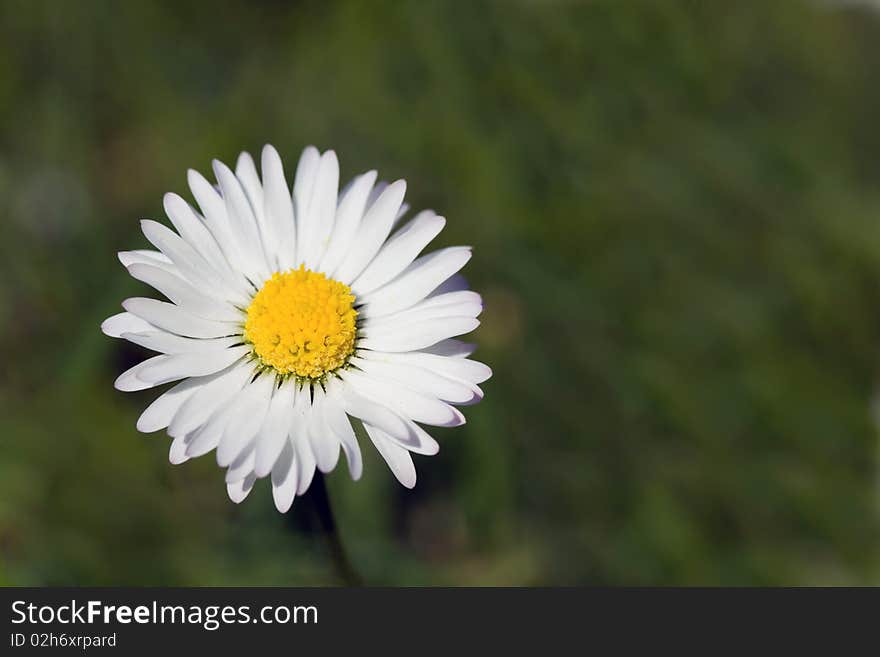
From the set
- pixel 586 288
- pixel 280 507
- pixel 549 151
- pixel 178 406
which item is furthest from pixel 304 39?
pixel 280 507

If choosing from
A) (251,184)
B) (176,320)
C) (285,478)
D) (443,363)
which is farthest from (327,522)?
(251,184)

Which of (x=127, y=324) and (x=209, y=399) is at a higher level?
(x=127, y=324)

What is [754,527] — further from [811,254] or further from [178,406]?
[178,406]

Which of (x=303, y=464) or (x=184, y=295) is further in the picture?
(x=184, y=295)

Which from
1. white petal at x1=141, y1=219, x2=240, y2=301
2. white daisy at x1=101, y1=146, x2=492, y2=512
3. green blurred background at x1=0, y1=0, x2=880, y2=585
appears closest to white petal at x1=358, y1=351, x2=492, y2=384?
white daisy at x1=101, y1=146, x2=492, y2=512

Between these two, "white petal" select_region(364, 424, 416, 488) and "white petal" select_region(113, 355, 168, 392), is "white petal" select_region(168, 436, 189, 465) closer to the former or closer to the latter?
"white petal" select_region(113, 355, 168, 392)

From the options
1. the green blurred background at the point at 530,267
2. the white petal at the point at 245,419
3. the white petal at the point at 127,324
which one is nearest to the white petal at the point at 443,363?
the white petal at the point at 245,419

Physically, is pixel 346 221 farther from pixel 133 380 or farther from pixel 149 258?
pixel 133 380

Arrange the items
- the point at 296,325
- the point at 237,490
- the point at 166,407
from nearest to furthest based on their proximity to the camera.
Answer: the point at 237,490 → the point at 166,407 → the point at 296,325
